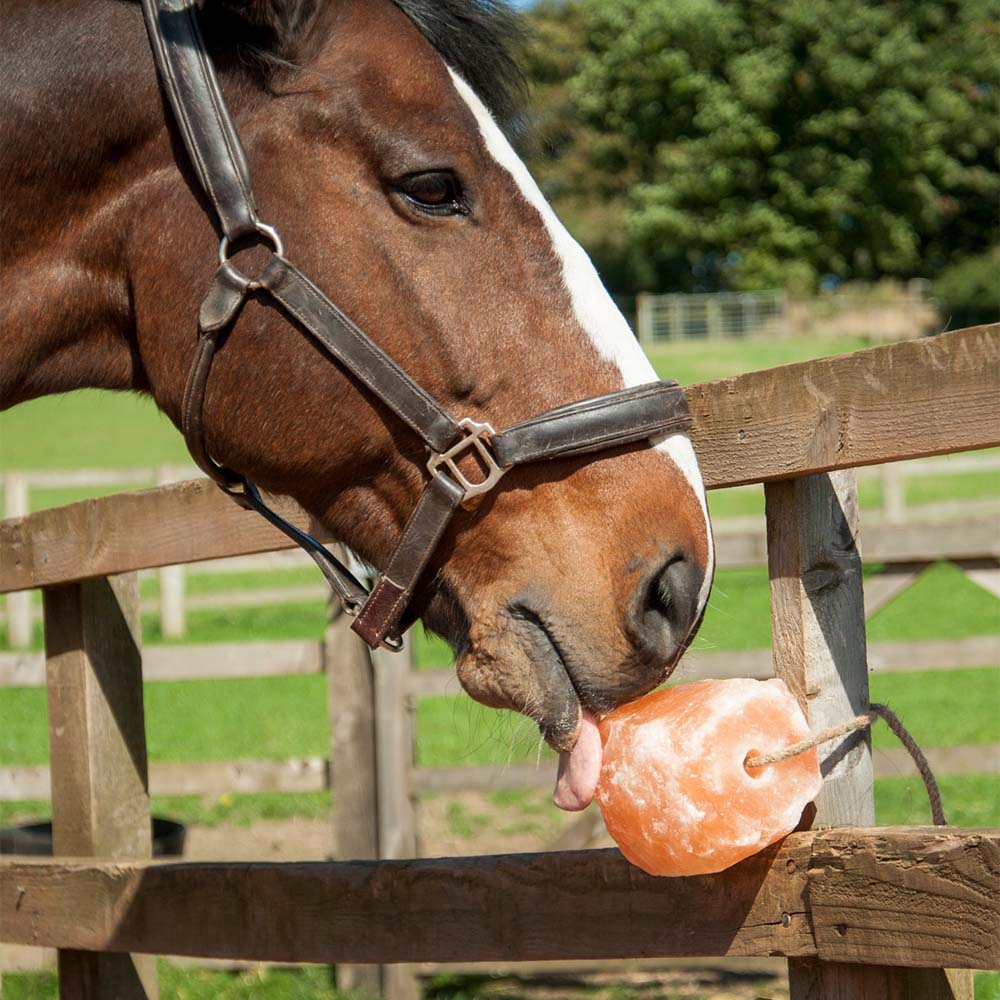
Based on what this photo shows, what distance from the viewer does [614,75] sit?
133 feet

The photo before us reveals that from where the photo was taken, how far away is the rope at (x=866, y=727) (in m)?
1.70

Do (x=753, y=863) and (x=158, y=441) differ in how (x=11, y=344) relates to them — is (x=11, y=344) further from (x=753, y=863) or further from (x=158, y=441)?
(x=158, y=441)

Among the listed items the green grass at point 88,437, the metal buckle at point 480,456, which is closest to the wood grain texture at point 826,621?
the metal buckle at point 480,456

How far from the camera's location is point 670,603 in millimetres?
1812

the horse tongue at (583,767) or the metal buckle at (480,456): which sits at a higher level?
the metal buckle at (480,456)

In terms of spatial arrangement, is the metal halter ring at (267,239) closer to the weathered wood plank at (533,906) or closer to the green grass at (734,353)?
the weathered wood plank at (533,906)

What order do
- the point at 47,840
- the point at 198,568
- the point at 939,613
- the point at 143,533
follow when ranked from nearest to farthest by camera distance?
1. the point at 143,533
2. the point at 47,840
3. the point at 939,613
4. the point at 198,568

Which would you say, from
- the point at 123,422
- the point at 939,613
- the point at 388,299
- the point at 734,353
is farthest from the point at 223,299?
the point at 734,353

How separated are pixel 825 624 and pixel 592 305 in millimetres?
613

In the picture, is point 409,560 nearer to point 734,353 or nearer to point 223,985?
point 223,985

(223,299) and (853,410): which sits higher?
(223,299)

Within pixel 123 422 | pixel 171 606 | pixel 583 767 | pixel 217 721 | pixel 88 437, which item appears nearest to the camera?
pixel 583 767

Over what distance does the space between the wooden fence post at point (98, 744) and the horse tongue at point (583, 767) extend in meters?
1.31

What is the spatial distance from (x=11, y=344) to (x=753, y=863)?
1482mm
